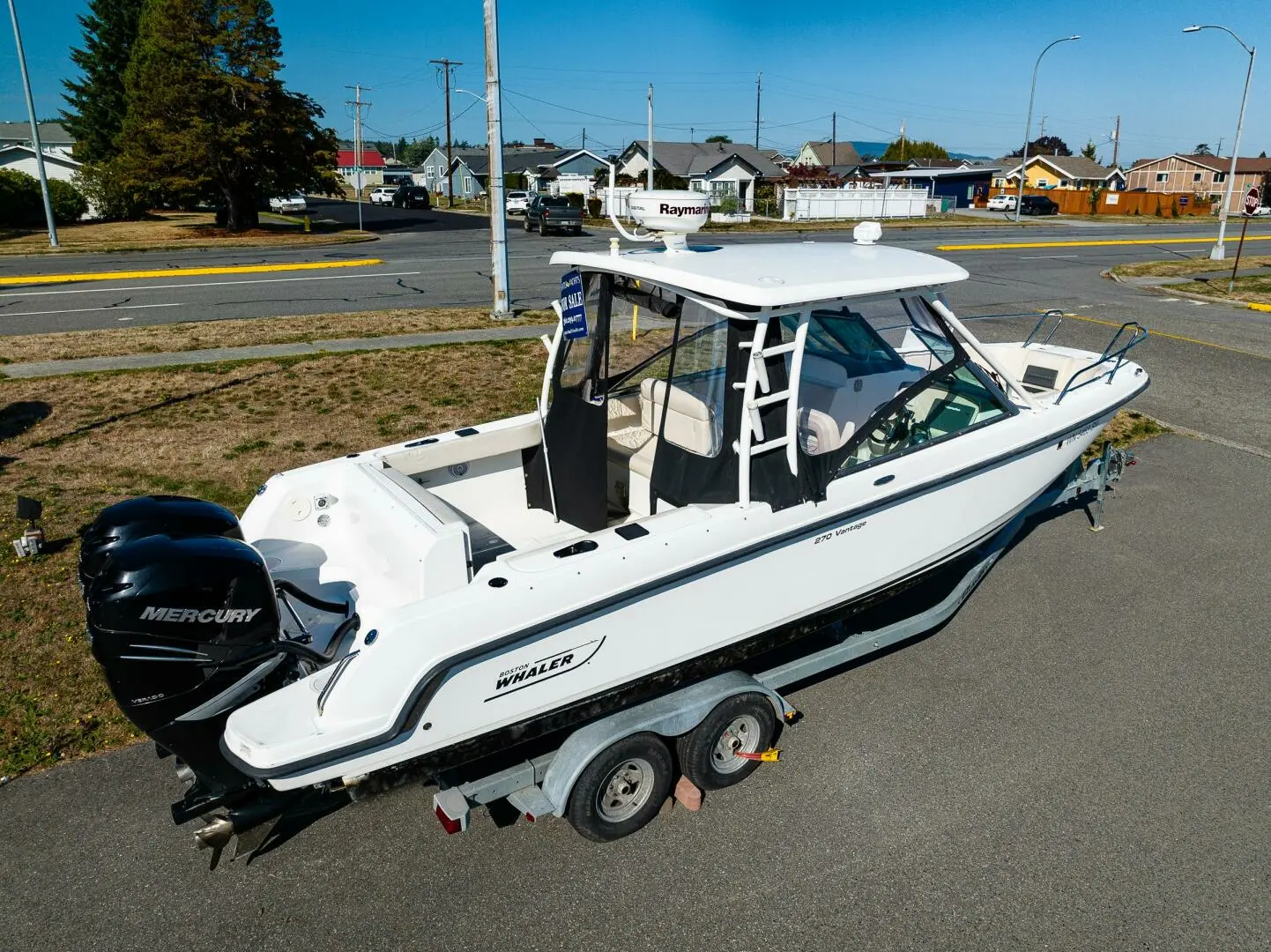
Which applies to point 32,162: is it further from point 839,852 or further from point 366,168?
point 839,852

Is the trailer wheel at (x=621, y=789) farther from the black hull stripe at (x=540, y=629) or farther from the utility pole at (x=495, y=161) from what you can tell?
the utility pole at (x=495, y=161)

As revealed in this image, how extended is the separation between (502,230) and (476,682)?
1150 centimetres

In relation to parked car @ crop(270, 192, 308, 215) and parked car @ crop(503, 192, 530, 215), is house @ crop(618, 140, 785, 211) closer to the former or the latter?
parked car @ crop(503, 192, 530, 215)

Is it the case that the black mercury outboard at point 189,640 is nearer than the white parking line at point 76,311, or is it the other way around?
the black mercury outboard at point 189,640

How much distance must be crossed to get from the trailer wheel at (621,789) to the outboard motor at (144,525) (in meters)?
1.84

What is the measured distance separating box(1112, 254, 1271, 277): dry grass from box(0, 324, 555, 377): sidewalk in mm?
17137

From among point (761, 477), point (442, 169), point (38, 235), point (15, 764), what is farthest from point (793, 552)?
point (442, 169)

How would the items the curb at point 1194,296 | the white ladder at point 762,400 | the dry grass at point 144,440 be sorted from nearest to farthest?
the white ladder at point 762,400 < the dry grass at point 144,440 < the curb at point 1194,296

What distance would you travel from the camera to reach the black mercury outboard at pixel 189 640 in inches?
125

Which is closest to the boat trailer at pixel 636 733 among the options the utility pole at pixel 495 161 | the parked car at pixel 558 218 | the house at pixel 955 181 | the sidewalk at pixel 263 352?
the sidewalk at pixel 263 352

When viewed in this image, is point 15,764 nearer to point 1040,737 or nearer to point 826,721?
point 826,721

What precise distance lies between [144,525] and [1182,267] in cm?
2688

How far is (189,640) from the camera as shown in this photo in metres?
3.28

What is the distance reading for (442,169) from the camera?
87062 millimetres
